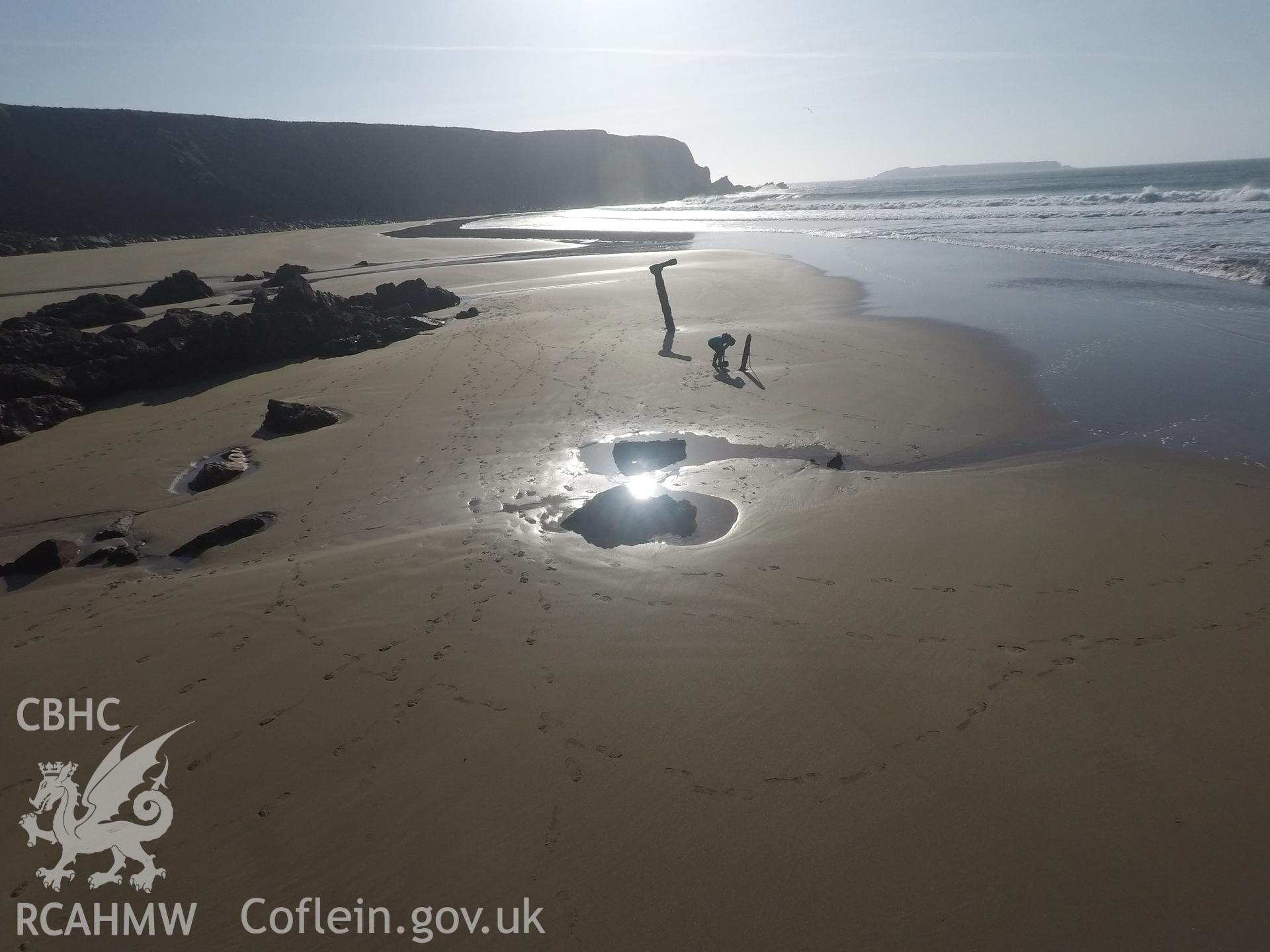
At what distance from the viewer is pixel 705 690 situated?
4047 mm

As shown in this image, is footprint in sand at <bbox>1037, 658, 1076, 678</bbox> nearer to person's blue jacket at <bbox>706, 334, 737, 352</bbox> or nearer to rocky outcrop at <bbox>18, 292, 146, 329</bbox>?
person's blue jacket at <bbox>706, 334, 737, 352</bbox>

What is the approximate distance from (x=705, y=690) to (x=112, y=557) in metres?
5.69

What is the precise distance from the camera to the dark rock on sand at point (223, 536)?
19.8 feet

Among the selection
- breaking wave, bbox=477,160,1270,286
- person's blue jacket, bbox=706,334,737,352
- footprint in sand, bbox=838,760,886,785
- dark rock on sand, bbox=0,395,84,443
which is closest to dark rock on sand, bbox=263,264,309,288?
dark rock on sand, bbox=0,395,84,443

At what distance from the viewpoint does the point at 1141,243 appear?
23.2 m

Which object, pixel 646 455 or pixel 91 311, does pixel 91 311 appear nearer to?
pixel 91 311

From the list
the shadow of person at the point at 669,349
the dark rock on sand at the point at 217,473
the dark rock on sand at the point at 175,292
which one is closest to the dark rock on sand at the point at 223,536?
the dark rock on sand at the point at 217,473

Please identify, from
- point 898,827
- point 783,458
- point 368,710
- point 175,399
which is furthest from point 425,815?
point 175,399

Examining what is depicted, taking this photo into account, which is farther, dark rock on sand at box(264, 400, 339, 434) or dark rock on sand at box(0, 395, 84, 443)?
dark rock on sand at box(0, 395, 84, 443)

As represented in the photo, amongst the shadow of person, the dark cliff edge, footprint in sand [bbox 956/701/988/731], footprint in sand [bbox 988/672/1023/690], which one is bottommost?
footprint in sand [bbox 956/701/988/731]

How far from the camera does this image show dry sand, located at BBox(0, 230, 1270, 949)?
2.92 m

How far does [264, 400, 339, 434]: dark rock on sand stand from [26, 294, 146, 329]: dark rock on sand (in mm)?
11250

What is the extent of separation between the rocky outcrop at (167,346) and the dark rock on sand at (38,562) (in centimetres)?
502

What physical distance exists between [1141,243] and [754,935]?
2925cm
